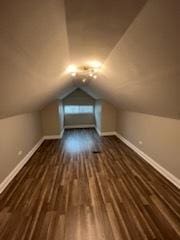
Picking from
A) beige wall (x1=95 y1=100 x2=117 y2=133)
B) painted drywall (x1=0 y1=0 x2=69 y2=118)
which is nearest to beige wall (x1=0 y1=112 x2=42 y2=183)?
painted drywall (x1=0 y1=0 x2=69 y2=118)

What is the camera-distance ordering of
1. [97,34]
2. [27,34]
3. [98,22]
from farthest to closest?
[97,34] → [98,22] → [27,34]

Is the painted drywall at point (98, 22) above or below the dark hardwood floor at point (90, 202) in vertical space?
above

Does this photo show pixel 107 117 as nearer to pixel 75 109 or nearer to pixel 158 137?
pixel 75 109

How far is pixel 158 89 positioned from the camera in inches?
86.3

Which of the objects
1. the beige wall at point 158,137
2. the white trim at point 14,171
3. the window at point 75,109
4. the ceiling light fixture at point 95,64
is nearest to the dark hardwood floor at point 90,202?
the white trim at point 14,171

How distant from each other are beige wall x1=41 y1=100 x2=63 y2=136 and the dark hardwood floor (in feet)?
8.97

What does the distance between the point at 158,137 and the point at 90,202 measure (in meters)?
2.00

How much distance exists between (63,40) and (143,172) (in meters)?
3.05

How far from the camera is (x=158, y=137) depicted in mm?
3633

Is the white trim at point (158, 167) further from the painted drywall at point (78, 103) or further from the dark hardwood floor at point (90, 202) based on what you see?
the painted drywall at point (78, 103)

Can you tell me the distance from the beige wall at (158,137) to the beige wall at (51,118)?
3109 mm

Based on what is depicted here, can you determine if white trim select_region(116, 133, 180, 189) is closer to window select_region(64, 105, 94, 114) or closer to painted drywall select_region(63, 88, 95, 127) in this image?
painted drywall select_region(63, 88, 95, 127)

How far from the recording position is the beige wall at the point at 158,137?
303 cm

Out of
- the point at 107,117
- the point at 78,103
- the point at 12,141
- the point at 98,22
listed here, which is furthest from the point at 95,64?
the point at 78,103
